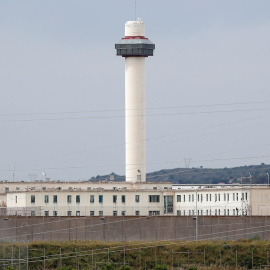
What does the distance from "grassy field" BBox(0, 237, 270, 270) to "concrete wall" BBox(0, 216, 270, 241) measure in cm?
947

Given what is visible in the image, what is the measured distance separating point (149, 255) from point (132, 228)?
14341 millimetres

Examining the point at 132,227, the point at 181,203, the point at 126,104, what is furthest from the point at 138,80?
the point at 132,227

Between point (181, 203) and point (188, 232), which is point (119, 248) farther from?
point (181, 203)

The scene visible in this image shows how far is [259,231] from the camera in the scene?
10544cm

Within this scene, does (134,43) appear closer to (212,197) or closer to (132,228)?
(212,197)

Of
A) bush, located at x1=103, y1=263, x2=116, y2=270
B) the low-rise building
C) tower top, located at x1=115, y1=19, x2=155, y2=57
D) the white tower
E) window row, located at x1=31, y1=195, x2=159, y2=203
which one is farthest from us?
tower top, located at x1=115, y1=19, x2=155, y2=57

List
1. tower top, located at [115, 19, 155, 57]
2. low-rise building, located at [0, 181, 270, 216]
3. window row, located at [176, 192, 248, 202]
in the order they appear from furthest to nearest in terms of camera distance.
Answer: tower top, located at [115, 19, 155, 57] → low-rise building, located at [0, 181, 270, 216] → window row, located at [176, 192, 248, 202]

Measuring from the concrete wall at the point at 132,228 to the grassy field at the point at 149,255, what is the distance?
9.47m

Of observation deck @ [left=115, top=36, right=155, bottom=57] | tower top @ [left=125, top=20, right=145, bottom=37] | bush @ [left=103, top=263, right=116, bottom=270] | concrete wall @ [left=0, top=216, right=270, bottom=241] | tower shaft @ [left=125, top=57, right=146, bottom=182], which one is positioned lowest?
bush @ [left=103, top=263, right=116, bottom=270]

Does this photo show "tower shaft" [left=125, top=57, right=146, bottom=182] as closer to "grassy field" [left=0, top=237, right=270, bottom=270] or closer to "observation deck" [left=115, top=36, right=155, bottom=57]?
"observation deck" [left=115, top=36, right=155, bottom=57]

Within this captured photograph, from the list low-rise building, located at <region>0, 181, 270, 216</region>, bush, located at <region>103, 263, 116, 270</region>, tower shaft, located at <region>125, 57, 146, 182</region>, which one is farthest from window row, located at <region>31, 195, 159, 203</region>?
bush, located at <region>103, 263, 116, 270</region>

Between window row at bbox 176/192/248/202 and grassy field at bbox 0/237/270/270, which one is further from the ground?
window row at bbox 176/192/248/202

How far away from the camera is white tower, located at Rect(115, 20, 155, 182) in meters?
148

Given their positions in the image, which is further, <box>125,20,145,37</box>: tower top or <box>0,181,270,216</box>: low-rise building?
<box>125,20,145,37</box>: tower top
